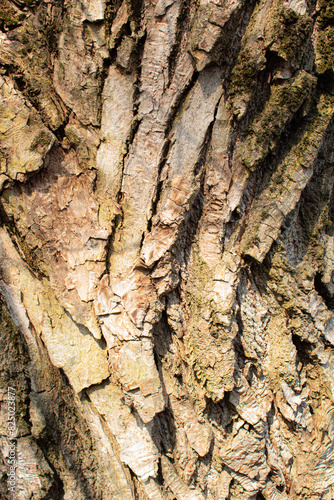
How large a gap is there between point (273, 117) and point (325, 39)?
0.52 metres

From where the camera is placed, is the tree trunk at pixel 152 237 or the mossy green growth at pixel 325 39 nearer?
the tree trunk at pixel 152 237

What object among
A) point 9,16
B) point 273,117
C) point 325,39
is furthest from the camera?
point 325,39

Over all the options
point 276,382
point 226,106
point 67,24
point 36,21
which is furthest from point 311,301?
point 36,21

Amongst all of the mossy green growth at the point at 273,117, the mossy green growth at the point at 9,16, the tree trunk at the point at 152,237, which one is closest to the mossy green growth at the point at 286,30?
the tree trunk at the point at 152,237

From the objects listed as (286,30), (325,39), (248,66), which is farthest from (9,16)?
(325,39)

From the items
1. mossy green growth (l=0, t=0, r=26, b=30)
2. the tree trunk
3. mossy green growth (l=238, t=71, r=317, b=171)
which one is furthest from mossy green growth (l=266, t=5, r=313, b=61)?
mossy green growth (l=0, t=0, r=26, b=30)

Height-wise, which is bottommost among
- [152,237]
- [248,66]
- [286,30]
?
[152,237]

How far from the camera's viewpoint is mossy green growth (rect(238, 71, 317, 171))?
55.6 inches

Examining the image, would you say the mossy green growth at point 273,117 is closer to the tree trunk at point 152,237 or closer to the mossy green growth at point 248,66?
the tree trunk at point 152,237

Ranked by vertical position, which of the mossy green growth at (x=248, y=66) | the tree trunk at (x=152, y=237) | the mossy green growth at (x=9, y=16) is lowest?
the tree trunk at (x=152, y=237)

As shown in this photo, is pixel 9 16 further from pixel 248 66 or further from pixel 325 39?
pixel 325 39

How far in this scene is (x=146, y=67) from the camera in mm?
1315

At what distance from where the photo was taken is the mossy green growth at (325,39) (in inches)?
59.1

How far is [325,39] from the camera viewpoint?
1.53 metres
